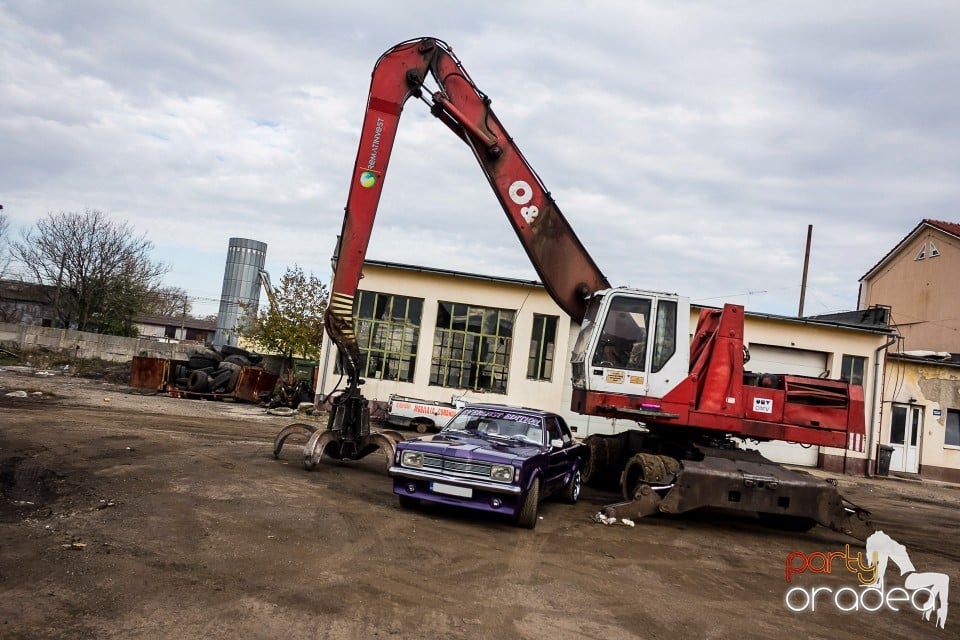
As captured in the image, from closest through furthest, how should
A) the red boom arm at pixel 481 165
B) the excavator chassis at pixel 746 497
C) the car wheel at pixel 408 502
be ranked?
the car wheel at pixel 408 502, the excavator chassis at pixel 746 497, the red boom arm at pixel 481 165

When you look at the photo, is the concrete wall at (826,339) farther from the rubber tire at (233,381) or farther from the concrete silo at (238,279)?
the concrete silo at (238,279)

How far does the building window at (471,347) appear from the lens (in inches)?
931

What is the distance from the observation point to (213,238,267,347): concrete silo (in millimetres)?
43969

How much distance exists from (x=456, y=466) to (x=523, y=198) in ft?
16.4

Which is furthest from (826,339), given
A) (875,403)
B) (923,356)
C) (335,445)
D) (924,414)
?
(335,445)

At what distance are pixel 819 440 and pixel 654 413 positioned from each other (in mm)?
2477

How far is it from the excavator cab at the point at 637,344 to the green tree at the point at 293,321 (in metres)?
24.8

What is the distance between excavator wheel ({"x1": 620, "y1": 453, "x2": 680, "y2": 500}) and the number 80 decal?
4.25m

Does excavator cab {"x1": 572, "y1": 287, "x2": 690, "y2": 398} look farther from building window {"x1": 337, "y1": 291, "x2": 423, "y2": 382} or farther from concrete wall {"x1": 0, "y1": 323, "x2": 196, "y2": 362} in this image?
concrete wall {"x1": 0, "y1": 323, "x2": 196, "y2": 362}

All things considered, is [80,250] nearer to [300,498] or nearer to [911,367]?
[300,498]

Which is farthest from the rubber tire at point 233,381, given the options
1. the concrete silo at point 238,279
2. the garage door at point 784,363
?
the concrete silo at point 238,279

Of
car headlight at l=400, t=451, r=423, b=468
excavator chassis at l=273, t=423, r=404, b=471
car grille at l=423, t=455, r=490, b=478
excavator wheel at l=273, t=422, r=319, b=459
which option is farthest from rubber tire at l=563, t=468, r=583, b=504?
excavator wheel at l=273, t=422, r=319, b=459

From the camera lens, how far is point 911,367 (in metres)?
24.6

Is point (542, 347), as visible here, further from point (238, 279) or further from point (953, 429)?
point (238, 279)
